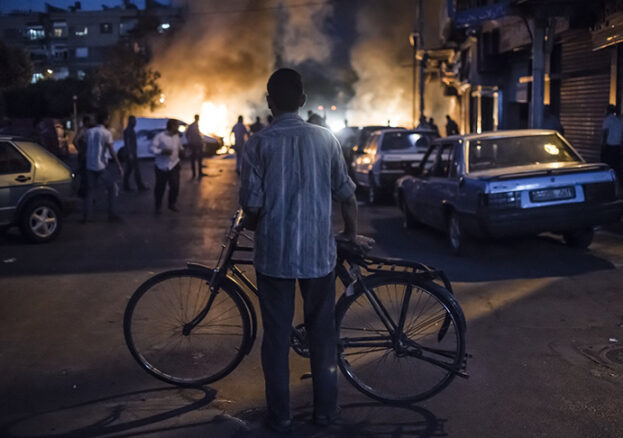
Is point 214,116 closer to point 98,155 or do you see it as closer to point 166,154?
point 166,154

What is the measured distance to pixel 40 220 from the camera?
1095 cm

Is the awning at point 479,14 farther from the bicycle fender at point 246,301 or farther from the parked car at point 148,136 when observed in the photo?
the parked car at point 148,136

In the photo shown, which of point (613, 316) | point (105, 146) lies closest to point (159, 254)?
point (105, 146)

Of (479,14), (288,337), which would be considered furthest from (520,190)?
(479,14)

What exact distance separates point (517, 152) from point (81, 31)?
8322cm

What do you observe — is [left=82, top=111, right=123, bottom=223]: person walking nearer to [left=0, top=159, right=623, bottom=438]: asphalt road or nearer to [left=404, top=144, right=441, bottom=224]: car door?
[left=0, top=159, right=623, bottom=438]: asphalt road

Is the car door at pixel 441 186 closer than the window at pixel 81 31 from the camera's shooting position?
Yes

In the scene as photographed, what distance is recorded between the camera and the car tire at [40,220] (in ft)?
35.4

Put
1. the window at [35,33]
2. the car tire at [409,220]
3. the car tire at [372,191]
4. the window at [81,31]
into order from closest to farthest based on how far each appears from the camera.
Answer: the car tire at [409,220]
the car tire at [372,191]
the window at [81,31]
the window at [35,33]

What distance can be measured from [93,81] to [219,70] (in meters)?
17.3

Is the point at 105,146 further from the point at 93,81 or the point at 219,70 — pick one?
the point at 93,81

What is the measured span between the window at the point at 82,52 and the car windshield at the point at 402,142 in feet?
249

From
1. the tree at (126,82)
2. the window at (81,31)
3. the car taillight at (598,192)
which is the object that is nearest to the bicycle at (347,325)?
the car taillight at (598,192)

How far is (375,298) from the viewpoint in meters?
4.41
